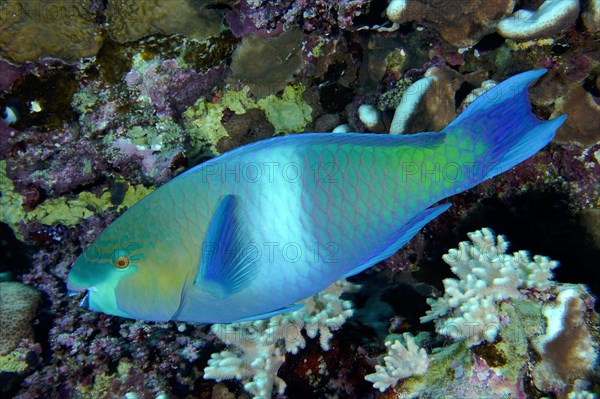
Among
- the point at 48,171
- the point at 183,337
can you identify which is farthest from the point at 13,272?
the point at 183,337

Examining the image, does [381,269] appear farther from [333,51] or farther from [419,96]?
[333,51]

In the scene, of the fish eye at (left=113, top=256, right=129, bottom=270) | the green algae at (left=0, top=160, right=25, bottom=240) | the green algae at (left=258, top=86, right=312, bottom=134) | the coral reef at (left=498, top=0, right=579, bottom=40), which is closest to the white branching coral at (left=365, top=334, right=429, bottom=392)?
the fish eye at (left=113, top=256, right=129, bottom=270)

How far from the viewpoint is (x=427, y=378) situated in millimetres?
2305

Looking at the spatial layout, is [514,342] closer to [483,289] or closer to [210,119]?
[483,289]

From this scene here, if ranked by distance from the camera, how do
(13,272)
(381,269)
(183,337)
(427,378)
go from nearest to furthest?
1. (427,378)
2. (183,337)
3. (381,269)
4. (13,272)

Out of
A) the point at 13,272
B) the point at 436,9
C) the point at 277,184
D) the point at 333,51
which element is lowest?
the point at 277,184

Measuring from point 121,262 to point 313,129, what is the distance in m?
3.48

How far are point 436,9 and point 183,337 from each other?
4101mm

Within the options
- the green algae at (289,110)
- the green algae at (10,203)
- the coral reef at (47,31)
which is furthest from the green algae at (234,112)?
the green algae at (10,203)

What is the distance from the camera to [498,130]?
1.84m

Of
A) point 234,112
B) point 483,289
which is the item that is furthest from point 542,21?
point 234,112

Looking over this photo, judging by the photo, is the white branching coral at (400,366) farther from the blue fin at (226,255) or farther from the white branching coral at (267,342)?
the blue fin at (226,255)

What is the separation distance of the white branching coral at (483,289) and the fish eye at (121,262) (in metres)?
1.95

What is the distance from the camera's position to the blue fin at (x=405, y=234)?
1.98 metres
